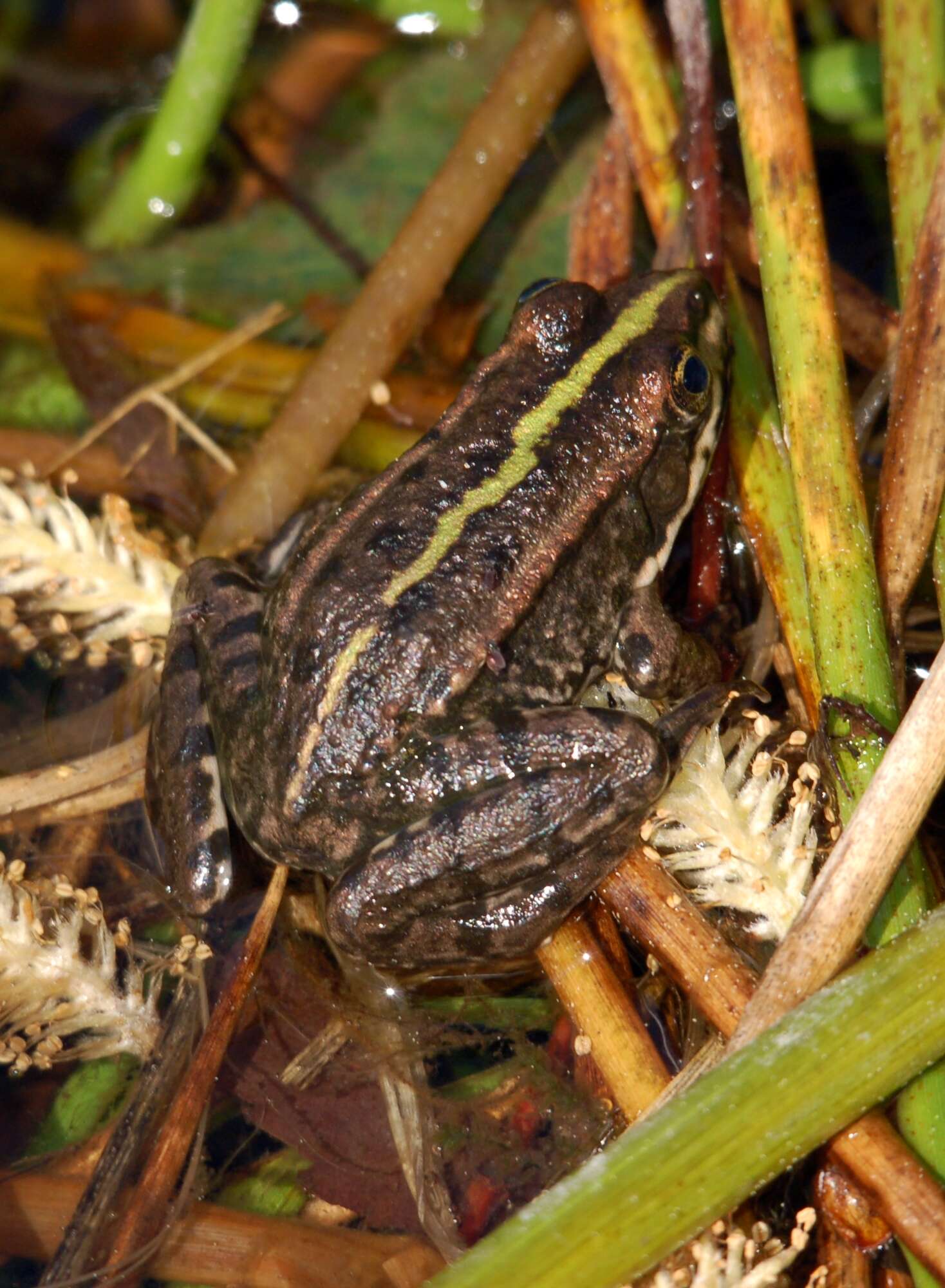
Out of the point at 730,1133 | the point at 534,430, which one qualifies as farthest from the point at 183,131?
the point at 730,1133

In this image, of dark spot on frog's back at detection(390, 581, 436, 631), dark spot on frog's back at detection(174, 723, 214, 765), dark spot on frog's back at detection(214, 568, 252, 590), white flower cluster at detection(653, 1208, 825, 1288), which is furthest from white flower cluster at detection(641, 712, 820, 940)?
dark spot on frog's back at detection(214, 568, 252, 590)

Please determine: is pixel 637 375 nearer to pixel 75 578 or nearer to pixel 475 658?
pixel 475 658

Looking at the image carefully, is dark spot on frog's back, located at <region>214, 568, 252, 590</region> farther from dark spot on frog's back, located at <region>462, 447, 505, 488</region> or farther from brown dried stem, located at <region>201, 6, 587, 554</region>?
dark spot on frog's back, located at <region>462, 447, 505, 488</region>

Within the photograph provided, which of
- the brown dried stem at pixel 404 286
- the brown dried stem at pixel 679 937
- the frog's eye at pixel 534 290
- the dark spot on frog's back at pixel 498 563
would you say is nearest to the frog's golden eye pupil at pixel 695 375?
the frog's eye at pixel 534 290

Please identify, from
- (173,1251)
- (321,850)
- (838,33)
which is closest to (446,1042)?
(321,850)

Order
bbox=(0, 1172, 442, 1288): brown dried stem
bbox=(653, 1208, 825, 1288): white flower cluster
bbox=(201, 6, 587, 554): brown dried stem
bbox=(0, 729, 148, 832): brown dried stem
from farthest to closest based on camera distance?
bbox=(201, 6, 587, 554): brown dried stem, bbox=(0, 729, 148, 832): brown dried stem, bbox=(0, 1172, 442, 1288): brown dried stem, bbox=(653, 1208, 825, 1288): white flower cluster

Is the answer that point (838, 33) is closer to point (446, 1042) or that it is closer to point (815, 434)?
point (815, 434)
